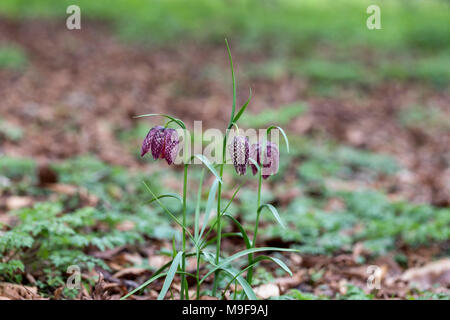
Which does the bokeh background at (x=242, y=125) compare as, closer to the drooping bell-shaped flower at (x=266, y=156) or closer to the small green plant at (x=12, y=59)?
the small green plant at (x=12, y=59)

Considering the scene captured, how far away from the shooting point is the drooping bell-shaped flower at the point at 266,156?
4.76ft

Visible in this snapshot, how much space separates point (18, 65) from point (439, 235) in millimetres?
5964

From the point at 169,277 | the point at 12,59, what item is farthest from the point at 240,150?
the point at 12,59

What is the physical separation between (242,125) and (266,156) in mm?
3403

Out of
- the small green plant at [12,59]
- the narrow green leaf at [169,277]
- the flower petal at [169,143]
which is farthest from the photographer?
the small green plant at [12,59]

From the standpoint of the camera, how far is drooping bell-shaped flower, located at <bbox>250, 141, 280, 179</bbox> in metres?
1.45

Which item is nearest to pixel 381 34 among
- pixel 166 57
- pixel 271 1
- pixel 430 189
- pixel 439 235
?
pixel 271 1

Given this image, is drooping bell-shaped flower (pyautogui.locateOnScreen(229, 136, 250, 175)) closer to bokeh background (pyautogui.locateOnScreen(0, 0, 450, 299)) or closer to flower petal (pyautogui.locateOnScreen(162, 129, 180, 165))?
flower petal (pyautogui.locateOnScreen(162, 129, 180, 165))

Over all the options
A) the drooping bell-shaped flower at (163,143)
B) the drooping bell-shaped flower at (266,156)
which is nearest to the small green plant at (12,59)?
the drooping bell-shaped flower at (163,143)

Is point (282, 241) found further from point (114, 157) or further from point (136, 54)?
point (136, 54)

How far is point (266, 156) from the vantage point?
4.87 feet

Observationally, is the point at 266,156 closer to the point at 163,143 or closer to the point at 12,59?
the point at 163,143

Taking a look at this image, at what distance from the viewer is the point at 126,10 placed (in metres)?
9.83

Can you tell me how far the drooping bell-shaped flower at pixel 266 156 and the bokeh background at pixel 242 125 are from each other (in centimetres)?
56
